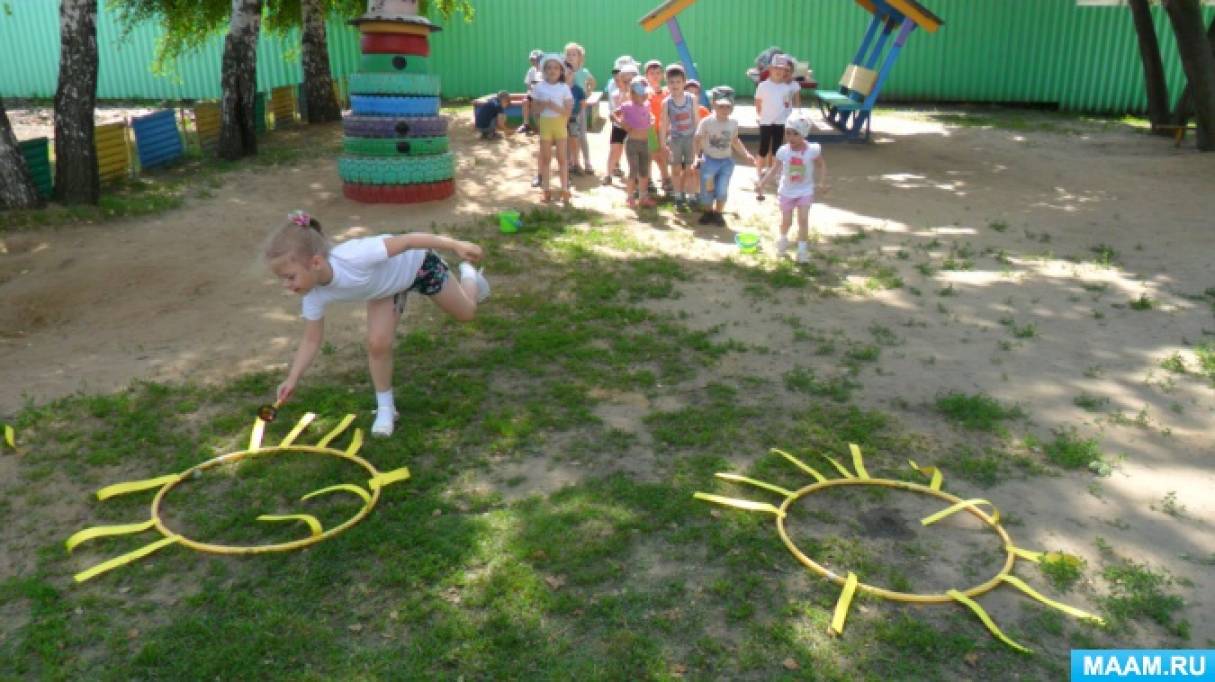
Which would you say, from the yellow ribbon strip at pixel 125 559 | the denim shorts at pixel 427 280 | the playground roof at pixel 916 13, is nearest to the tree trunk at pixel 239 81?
the playground roof at pixel 916 13

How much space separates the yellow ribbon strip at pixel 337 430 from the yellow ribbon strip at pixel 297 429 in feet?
0.43

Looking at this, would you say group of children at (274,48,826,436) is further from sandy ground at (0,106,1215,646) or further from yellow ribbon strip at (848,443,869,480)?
yellow ribbon strip at (848,443,869,480)

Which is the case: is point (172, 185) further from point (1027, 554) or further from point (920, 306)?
point (1027, 554)

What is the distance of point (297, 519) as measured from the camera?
4074mm

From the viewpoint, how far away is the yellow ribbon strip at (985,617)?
327cm

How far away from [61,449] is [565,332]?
3.09 metres

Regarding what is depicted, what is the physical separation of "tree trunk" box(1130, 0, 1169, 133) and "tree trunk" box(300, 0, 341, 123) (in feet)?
44.3

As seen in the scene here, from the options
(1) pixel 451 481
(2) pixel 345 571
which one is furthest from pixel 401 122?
(2) pixel 345 571

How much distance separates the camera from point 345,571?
3.73 metres

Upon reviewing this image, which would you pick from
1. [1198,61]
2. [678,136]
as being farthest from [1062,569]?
[1198,61]

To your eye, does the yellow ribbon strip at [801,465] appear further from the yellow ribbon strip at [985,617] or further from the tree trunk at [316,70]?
the tree trunk at [316,70]

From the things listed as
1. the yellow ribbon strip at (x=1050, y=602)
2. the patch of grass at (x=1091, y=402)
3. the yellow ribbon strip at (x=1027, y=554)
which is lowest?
the yellow ribbon strip at (x=1050, y=602)

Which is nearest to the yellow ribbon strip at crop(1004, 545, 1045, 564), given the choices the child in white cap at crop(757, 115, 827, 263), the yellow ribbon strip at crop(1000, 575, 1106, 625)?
the yellow ribbon strip at crop(1000, 575, 1106, 625)

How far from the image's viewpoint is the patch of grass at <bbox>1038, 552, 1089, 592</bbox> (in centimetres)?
363
